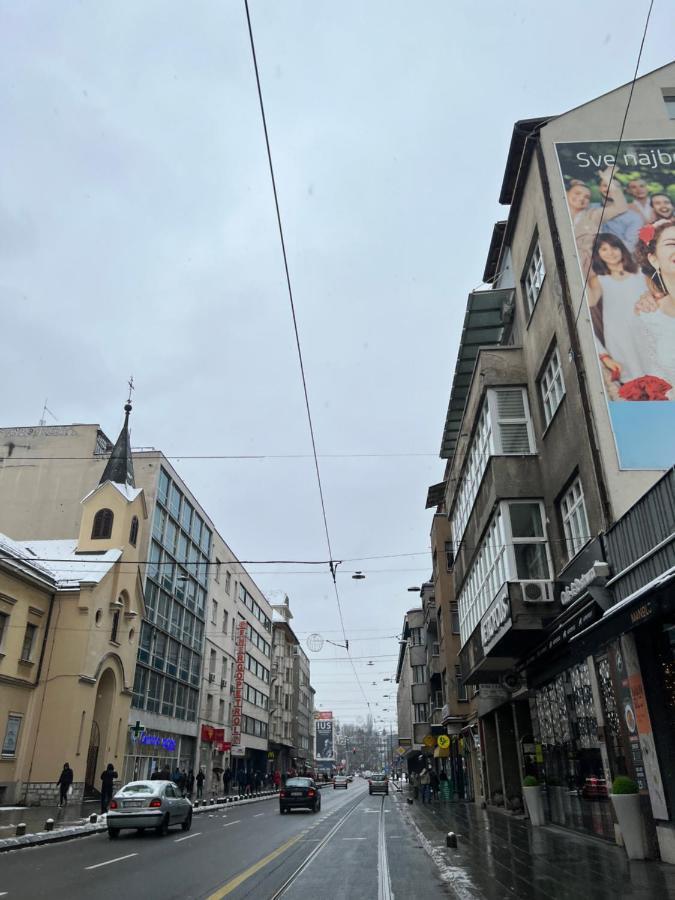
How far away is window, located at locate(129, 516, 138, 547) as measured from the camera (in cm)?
3637

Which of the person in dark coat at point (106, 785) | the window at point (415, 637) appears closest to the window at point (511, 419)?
the person in dark coat at point (106, 785)

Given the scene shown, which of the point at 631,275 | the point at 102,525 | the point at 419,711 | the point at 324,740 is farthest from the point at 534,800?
the point at 324,740

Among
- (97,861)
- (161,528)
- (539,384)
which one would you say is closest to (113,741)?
(161,528)

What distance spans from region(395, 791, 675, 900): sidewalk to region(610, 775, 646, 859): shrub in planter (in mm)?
248

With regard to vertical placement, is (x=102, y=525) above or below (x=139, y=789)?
above

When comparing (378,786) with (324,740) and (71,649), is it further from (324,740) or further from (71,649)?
(324,740)

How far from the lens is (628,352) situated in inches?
565

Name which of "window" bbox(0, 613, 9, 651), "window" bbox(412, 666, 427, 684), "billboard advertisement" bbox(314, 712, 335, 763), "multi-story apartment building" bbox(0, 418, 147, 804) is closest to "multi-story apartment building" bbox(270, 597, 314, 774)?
"window" bbox(412, 666, 427, 684)

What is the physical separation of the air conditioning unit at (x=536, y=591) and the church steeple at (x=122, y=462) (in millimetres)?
26917

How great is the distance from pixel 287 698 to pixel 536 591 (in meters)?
77.7

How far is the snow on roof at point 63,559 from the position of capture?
2914cm

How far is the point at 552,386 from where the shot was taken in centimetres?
1653

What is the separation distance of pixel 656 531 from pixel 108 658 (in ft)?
93.4

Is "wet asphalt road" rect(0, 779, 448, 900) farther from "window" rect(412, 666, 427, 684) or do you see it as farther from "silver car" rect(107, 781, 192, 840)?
"window" rect(412, 666, 427, 684)
